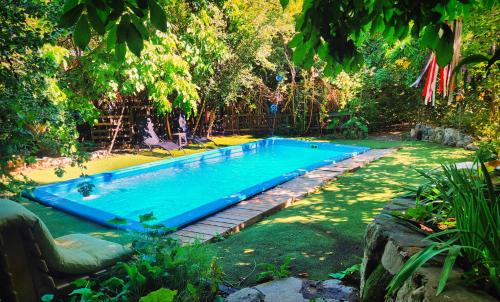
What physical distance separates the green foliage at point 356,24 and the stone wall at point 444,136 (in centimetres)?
831

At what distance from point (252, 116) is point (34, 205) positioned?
10.0 meters

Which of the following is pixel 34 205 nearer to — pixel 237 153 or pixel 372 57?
pixel 237 153

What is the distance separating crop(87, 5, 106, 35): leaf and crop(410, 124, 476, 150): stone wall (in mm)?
9485

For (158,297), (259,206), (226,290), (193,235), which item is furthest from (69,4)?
(259,206)

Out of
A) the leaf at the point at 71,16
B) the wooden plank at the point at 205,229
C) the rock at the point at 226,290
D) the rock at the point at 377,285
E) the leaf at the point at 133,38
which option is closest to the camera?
the leaf at the point at 71,16

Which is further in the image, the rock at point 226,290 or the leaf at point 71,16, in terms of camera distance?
the rock at point 226,290

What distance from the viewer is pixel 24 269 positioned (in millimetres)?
2037

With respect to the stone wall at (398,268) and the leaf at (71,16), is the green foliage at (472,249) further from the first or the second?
the leaf at (71,16)

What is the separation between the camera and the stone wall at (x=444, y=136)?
29.8 ft

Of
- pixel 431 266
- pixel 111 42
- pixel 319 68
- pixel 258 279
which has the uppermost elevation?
pixel 319 68

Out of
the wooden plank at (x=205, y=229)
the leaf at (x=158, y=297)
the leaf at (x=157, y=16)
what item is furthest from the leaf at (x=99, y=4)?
the wooden plank at (x=205, y=229)

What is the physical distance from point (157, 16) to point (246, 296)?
1.93m

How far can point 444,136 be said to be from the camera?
10.1 metres

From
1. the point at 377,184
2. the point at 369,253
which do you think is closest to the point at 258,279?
the point at 369,253
